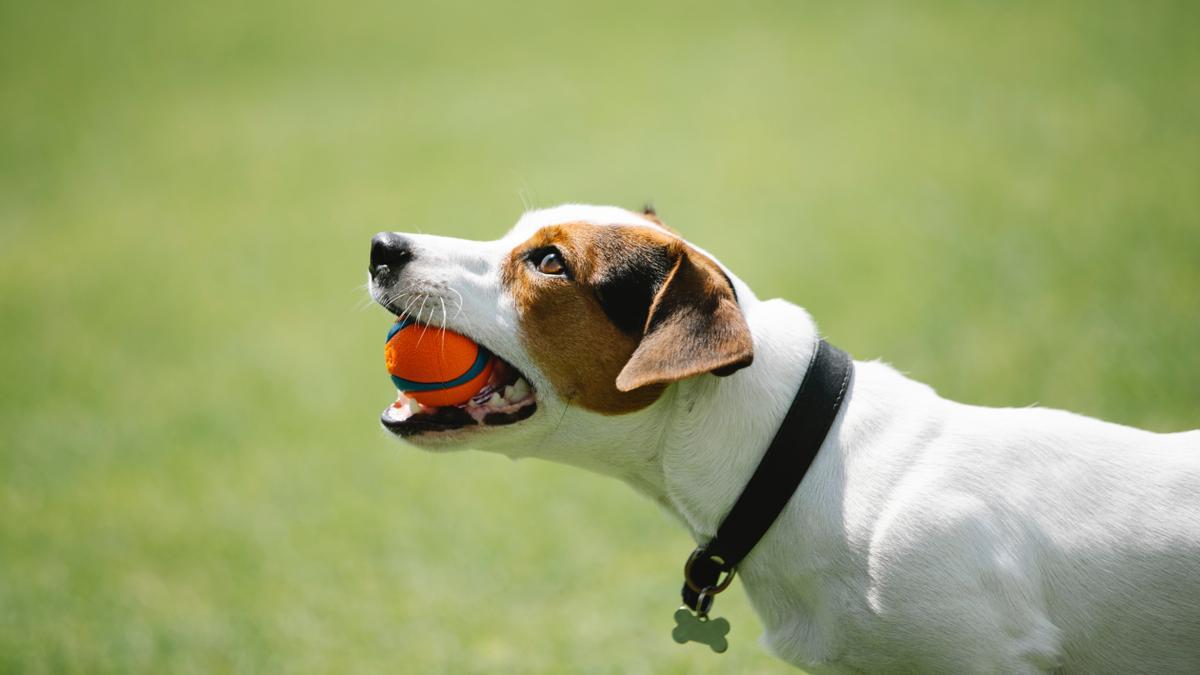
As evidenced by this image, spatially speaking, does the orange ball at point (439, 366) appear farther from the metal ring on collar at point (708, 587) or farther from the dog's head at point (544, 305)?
the metal ring on collar at point (708, 587)

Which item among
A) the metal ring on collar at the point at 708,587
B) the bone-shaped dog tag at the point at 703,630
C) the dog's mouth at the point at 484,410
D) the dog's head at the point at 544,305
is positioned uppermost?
the dog's head at the point at 544,305

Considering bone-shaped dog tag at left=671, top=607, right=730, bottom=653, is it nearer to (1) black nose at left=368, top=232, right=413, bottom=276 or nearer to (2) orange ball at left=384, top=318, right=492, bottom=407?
(2) orange ball at left=384, top=318, right=492, bottom=407

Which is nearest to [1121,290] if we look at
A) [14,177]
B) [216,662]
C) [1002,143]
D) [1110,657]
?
[1002,143]

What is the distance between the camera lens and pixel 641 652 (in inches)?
213

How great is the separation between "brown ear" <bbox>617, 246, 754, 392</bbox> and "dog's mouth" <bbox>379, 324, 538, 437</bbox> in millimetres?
483

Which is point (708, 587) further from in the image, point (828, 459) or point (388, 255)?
point (388, 255)

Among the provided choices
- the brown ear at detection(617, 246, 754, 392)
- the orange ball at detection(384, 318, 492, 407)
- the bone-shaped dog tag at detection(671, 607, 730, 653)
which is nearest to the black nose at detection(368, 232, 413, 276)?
the orange ball at detection(384, 318, 492, 407)

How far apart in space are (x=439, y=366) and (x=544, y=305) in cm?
41

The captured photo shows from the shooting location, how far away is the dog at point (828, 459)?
320 centimetres

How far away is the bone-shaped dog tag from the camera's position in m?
3.64

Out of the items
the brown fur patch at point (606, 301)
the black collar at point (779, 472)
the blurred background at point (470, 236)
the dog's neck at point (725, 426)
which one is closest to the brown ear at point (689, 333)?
the brown fur patch at point (606, 301)

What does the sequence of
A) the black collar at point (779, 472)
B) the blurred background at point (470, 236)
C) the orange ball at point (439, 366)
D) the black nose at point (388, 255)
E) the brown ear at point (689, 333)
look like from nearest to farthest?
the brown ear at point (689, 333), the black collar at point (779, 472), the orange ball at point (439, 366), the black nose at point (388, 255), the blurred background at point (470, 236)

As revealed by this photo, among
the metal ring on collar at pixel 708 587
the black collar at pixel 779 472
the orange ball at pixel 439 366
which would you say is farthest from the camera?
the orange ball at pixel 439 366

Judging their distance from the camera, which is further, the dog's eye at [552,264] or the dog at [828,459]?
the dog's eye at [552,264]
